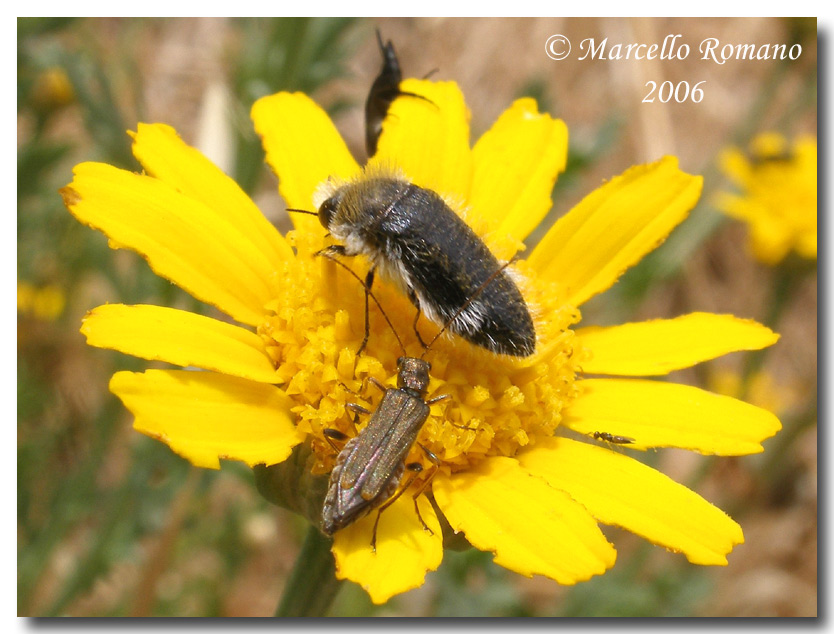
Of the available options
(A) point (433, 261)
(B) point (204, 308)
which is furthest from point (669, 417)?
(B) point (204, 308)

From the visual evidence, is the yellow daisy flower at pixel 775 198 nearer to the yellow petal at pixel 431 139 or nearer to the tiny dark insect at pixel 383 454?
the yellow petal at pixel 431 139

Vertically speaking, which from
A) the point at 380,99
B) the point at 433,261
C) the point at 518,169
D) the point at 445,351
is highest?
the point at 380,99

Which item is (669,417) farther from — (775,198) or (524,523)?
(775,198)

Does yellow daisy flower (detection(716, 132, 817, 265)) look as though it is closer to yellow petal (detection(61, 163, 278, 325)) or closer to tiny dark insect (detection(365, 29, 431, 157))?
tiny dark insect (detection(365, 29, 431, 157))

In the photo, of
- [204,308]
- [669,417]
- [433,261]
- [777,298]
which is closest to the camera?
[433,261]

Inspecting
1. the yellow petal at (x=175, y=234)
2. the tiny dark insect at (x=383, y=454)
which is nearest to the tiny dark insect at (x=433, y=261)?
the tiny dark insect at (x=383, y=454)

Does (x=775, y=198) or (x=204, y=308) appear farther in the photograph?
(x=775, y=198)

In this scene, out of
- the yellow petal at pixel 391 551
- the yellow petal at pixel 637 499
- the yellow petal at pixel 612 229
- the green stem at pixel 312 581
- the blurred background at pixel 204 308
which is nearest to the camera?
the yellow petal at pixel 391 551

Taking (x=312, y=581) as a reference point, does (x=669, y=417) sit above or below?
above

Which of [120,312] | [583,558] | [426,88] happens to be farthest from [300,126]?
[583,558]
